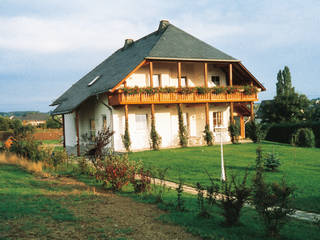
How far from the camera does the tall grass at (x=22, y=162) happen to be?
42.2ft

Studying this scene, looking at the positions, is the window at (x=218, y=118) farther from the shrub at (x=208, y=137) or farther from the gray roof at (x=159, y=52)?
the gray roof at (x=159, y=52)

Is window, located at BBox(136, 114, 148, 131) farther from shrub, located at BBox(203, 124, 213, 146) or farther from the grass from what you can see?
the grass

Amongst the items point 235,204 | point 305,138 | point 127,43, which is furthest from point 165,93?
point 235,204

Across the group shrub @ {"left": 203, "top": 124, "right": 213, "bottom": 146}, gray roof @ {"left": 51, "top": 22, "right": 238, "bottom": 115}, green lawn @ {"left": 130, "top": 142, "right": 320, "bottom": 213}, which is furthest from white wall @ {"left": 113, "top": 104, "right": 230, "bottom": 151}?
green lawn @ {"left": 130, "top": 142, "right": 320, "bottom": 213}

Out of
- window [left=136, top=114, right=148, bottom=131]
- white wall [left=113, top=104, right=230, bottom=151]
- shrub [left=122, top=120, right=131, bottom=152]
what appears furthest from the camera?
window [left=136, top=114, right=148, bottom=131]

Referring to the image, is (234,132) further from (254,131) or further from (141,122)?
(141,122)

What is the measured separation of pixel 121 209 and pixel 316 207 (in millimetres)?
4327

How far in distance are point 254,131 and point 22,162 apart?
51.4 feet

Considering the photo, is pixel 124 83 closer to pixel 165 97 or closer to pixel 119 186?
pixel 165 97

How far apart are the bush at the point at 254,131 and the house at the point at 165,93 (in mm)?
1460

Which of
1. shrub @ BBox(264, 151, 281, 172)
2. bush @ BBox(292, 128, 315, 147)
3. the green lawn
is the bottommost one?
the green lawn

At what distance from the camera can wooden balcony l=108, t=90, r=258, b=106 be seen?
66.7 feet

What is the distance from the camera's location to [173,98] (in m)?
21.7

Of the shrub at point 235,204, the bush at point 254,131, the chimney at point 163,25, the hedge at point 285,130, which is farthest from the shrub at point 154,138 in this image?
the shrub at point 235,204
